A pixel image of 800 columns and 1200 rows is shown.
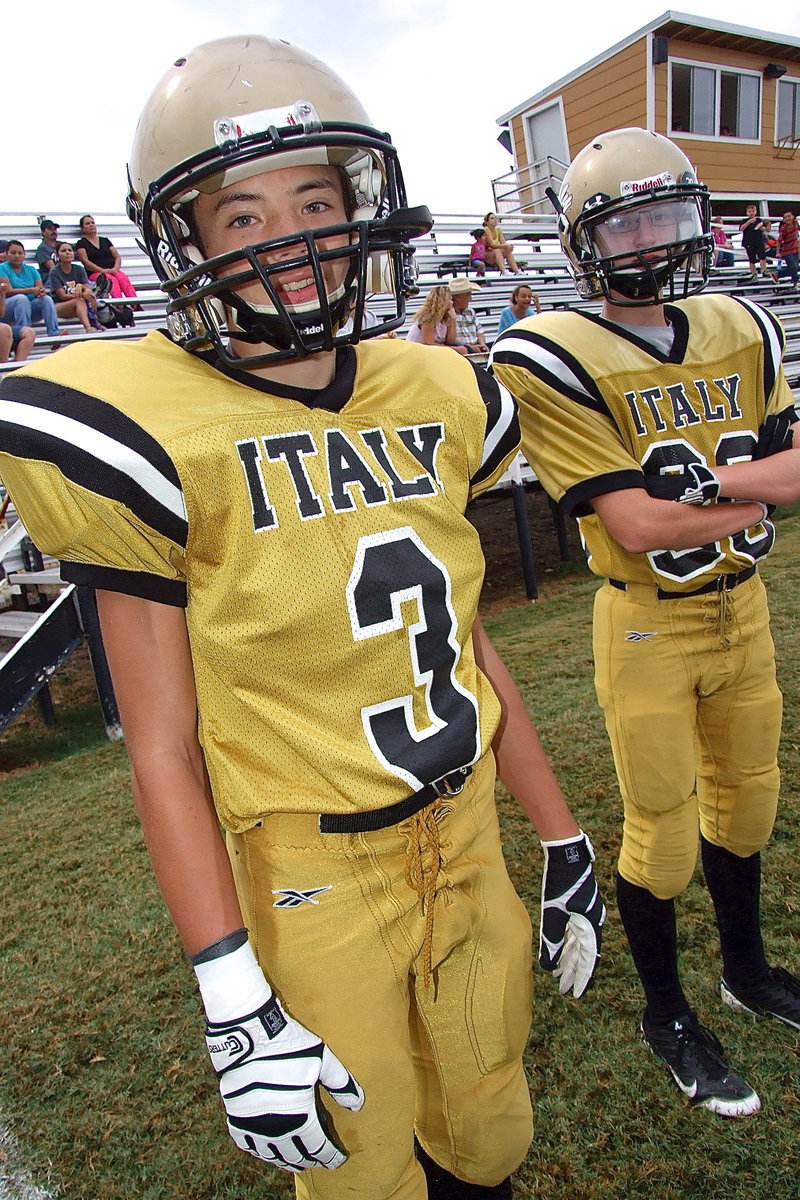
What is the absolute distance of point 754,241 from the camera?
14.3 metres

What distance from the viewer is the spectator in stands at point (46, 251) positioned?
806 cm

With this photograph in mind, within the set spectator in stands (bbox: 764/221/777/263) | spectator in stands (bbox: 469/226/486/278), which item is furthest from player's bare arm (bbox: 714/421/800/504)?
spectator in stands (bbox: 764/221/777/263)

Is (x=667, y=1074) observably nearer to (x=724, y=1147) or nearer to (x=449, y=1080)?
(x=724, y=1147)

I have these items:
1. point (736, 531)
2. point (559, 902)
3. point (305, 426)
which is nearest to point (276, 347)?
point (305, 426)

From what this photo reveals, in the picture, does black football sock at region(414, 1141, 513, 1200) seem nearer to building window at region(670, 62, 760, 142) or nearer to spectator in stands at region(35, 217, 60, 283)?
spectator in stands at region(35, 217, 60, 283)

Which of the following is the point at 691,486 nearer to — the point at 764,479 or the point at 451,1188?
the point at 764,479

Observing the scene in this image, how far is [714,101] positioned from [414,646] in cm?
1740

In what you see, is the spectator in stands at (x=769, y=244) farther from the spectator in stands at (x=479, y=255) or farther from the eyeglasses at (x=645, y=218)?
the eyeglasses at (x=645, y=218)

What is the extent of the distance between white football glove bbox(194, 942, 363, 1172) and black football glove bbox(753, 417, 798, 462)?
1.71 metres

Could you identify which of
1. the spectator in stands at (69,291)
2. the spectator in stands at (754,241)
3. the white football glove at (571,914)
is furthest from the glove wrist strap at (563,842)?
the spectator in stands at (754,241)

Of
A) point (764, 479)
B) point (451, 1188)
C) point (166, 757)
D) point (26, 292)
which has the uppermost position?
point (26, 292)

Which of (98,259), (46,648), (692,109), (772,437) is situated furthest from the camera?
(692,109)

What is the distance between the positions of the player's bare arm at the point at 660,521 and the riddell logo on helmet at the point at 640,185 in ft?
2.43

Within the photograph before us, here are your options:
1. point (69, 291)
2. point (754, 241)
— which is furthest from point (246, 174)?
point (754, 241)
